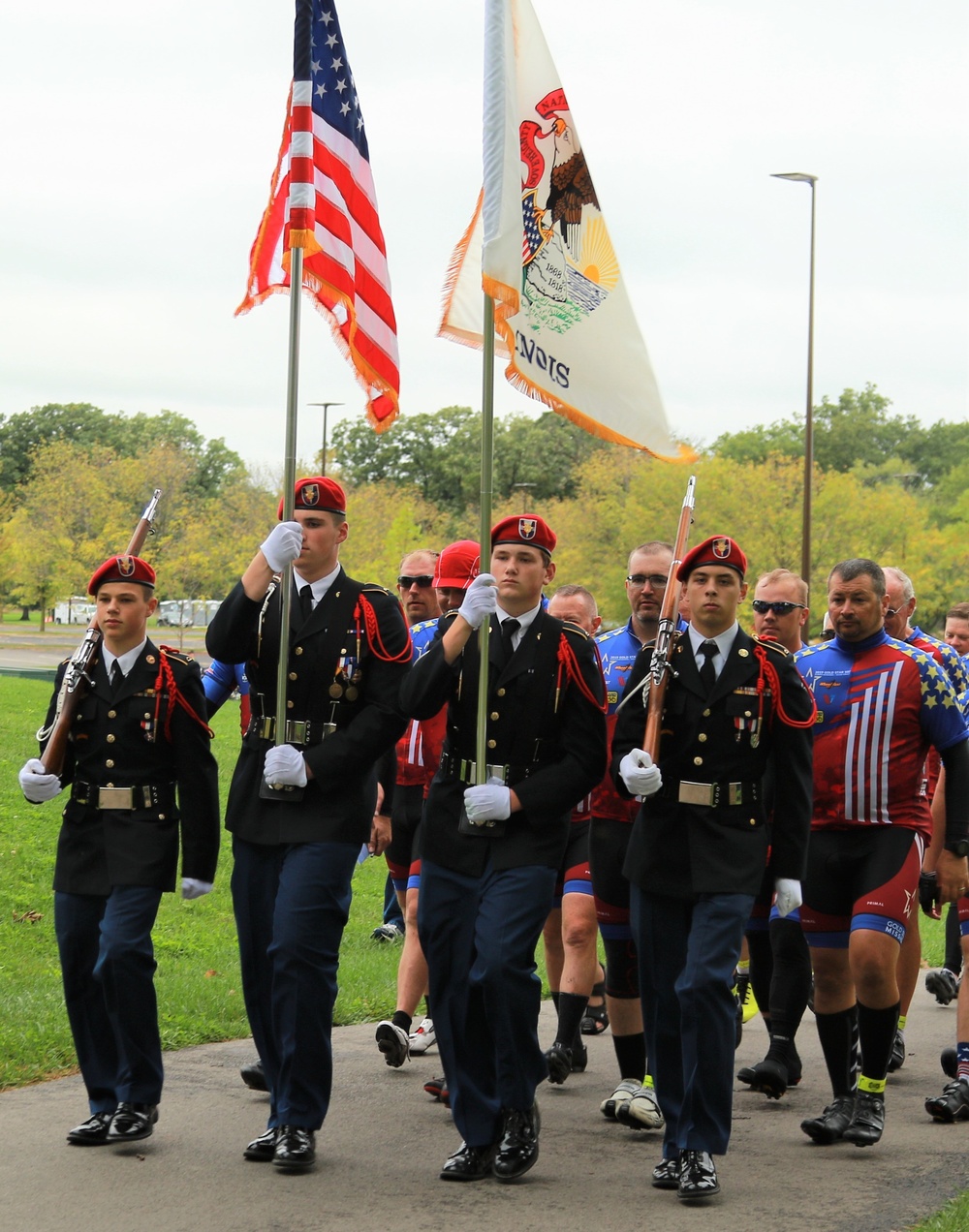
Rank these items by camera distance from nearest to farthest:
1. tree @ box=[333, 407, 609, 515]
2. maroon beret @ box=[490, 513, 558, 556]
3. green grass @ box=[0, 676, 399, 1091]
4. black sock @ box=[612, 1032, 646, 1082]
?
1. maroon beret @ box=[490, 513, 558, 556]
2. black sock @ box=[612, 1032, 646, 1082]
3. green grass @ box=[0, 676, 399, 1091]
4. tree @ box=[333, 407, 609, 515]

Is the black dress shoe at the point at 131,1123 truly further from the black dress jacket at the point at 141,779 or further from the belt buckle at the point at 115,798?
the belt buckle at the point at 115,798

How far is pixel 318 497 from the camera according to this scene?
677 cm

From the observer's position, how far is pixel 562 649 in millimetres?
6609

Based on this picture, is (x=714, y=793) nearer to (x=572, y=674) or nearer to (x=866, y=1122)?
(x=572, y=674)

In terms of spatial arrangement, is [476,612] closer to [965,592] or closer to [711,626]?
[711,626]

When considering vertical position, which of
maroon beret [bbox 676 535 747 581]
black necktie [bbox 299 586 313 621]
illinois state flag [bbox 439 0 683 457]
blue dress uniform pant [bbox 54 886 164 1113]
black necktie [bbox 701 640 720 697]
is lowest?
blue dress uniform pant [bbox 54 886 164 1113]

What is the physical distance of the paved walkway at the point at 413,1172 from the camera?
5.57 m

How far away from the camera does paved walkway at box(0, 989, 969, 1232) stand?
5566mm

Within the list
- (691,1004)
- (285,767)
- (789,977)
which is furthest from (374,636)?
(789,977)

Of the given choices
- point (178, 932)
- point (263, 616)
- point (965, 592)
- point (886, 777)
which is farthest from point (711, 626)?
point (965, 592)

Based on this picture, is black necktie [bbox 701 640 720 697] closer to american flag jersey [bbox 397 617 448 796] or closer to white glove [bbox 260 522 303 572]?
white glove [bbox 260 522 303 572]

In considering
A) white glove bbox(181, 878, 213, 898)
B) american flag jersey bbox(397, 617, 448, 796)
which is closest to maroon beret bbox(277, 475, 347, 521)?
white glove bbox(181, 878, 213, 898)

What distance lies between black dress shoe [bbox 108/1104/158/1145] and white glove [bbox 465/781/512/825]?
1731mm

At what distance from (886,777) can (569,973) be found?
1.81 metres
